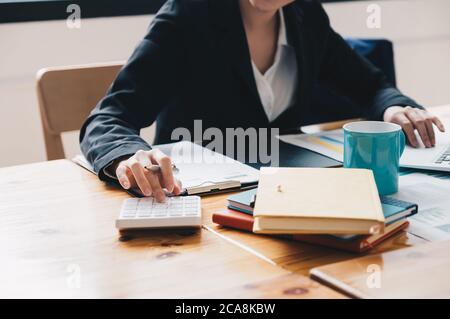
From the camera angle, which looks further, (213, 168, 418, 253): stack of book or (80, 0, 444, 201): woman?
(80, 0, 444, 201): woman

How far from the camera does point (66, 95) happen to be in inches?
65.8

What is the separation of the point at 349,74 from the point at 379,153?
2.64 feet

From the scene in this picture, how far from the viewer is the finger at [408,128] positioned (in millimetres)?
1306

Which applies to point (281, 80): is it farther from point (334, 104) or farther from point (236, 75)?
point (334, 104)

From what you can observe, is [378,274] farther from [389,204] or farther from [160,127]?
[160,127]

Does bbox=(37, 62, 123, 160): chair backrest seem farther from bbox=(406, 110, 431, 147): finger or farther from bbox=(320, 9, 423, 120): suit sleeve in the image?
bbox=(406, 110, 431, 147): finger

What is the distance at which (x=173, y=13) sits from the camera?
147 centimetres

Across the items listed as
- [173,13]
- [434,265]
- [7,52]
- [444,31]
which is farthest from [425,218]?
[444,31]

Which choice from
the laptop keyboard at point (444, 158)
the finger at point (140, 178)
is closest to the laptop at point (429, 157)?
the laptop keyboard at point (444, 158)

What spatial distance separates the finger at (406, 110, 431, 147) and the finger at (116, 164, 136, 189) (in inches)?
24.7

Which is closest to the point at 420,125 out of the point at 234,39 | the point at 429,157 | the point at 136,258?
the point at 429,157

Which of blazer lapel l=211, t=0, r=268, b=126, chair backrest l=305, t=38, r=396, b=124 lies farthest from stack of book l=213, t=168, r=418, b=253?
chair backrest l=305, t=38, r=396, b=124

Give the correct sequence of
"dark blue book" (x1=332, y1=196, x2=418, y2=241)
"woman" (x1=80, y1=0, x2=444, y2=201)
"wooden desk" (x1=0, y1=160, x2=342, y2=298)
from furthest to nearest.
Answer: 1. "woman" (x1=80, y1=0, x2=444, y2=201)
2. "dark blue book" (x1=332, y1=196, x2=418, y2=241)
3. "wooden desk" (x1=0, y1=160, x2=342, y2=298)

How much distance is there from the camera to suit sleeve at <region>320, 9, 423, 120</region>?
5.58 feet
